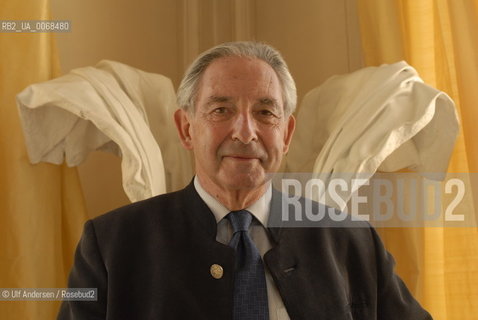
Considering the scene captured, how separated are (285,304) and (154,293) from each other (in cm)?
22

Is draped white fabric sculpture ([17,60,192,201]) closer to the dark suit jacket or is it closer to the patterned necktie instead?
the dark suit jacket

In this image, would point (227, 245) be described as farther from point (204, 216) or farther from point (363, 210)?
point (363, 210)

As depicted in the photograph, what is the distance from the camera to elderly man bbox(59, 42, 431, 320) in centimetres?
111

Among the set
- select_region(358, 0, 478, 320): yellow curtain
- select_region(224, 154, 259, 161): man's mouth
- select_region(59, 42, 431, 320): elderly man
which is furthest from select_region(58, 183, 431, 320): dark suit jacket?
select_region(358, 0, 478, 320): yellow curtain

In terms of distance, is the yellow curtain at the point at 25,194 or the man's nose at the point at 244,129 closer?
the man's nose at the point at 244,129

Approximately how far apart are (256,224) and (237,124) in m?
0.18

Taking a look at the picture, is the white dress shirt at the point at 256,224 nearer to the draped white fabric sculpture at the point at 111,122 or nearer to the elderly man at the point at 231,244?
the elderly man at the point at 231,244

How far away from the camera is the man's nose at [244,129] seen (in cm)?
118

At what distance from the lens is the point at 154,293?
1.11 metres

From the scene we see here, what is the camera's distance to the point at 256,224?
1209mm

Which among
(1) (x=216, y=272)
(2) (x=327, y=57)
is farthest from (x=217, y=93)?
(2) (x=327, y=57)

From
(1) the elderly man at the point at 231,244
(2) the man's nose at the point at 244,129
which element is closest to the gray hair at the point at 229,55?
(1) the elderly man at the point at 231,244

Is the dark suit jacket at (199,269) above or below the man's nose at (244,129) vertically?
below

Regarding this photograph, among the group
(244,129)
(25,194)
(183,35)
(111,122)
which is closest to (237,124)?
(244,129)
